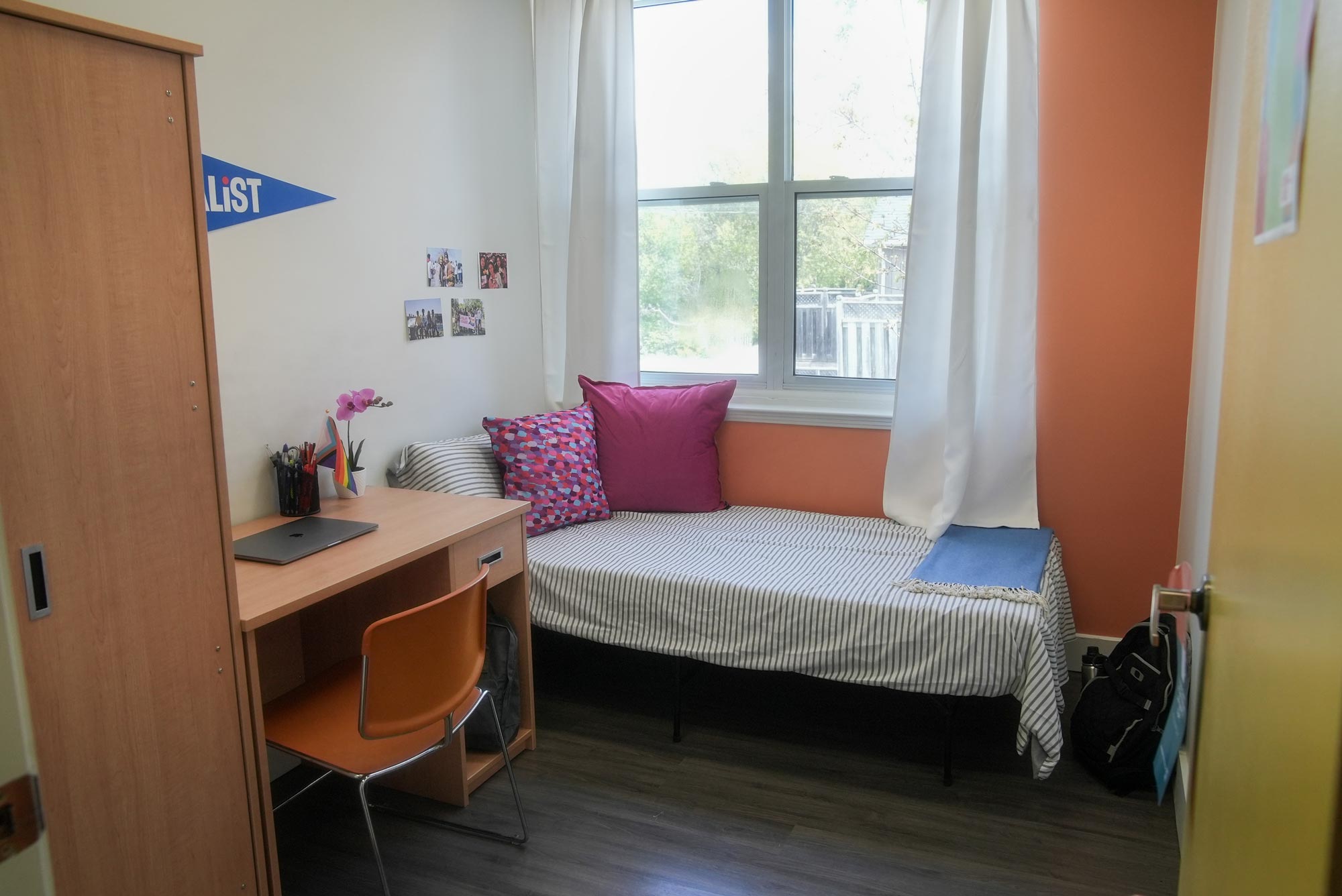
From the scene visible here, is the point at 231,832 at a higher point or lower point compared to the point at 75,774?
lower

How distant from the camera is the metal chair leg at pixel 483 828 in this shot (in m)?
2.32

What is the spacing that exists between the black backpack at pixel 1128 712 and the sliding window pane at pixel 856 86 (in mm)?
1797

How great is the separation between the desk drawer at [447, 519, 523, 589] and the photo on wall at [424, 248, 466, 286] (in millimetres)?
1024

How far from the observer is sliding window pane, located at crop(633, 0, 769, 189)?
3539 millimetres

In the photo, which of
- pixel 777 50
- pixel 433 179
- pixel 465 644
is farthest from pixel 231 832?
pixel 777 50

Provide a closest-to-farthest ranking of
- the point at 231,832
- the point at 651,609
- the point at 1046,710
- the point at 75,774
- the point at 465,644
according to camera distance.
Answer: the point at 75,774 < the point at 231,832 < the point at 465,644 < the point at 1046,710 < the point at 651,609

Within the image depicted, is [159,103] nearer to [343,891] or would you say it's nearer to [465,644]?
[465,644]

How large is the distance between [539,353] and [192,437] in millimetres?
2268

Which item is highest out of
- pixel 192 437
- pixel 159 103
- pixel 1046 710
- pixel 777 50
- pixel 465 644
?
pixel 777 50

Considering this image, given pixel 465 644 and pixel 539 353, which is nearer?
pixel 465 644

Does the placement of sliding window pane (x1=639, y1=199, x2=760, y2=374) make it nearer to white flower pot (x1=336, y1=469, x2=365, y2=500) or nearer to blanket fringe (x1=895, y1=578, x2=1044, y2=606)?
blanket fringe (x1=895, y1=578, x2=1044, y2=606)

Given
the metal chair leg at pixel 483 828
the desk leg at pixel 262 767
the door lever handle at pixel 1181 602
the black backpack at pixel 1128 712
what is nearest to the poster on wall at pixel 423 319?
the metal chair leg at pixel 483 828

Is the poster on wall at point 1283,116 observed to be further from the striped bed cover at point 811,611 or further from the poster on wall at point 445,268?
the poster on wall at point 445,268

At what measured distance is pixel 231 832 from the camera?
1.77m
